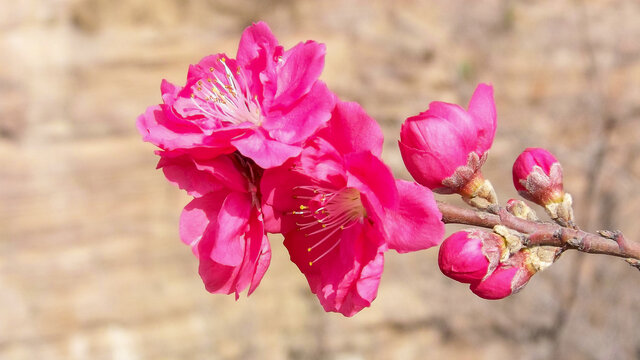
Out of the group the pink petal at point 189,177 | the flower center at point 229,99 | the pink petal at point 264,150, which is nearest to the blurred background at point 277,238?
the flower center at point 229,99

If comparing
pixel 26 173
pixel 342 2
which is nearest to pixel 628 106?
pixel 342 2

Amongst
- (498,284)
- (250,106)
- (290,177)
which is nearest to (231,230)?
(290,177)

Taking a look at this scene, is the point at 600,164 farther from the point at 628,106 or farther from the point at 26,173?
the point at 26,173

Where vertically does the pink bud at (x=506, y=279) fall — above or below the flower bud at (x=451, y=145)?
below

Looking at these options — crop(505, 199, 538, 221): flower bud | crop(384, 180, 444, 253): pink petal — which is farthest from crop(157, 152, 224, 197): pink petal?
crop(505, 199, 538, 221): flower bud

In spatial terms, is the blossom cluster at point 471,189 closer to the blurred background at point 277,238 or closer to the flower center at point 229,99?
the flower center at point 229,99
